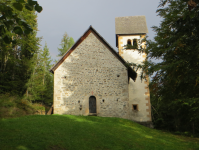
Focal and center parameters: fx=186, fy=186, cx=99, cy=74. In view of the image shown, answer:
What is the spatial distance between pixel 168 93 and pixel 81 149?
26.7 feet

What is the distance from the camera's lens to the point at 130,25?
2089cm

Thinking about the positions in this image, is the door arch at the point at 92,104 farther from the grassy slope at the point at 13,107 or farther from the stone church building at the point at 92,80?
the grassy slope at the point at 13,107

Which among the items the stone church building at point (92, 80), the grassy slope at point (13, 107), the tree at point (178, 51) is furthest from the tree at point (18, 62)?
the tree at point (178, 51)

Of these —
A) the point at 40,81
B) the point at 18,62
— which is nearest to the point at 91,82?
the point at 18,62

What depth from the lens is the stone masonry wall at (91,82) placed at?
14016 millimetres

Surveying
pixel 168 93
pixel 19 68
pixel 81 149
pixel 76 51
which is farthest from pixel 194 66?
pixel 19 68

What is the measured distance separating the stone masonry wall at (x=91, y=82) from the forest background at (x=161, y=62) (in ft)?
8.19

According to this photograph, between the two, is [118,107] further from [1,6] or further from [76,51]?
[1,6]

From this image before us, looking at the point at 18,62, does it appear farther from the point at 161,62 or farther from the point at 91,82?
the point at 161,62

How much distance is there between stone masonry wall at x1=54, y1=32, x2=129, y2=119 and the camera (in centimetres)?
1402

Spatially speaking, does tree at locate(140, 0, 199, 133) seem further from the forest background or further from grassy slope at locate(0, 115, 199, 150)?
grassy slope at locate(0, 115, 199, 150)

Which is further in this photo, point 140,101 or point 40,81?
point 40,81

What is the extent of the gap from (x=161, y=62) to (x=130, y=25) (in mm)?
11116

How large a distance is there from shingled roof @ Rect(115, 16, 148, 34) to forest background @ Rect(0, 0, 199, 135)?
6.74 meters
